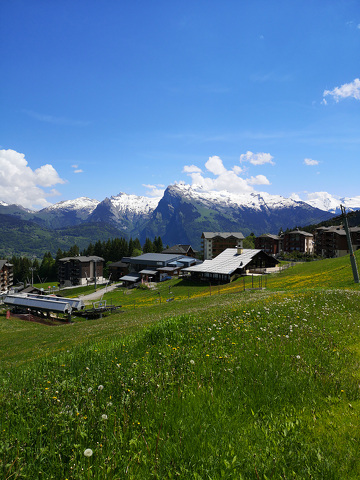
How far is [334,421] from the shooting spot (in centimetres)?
425

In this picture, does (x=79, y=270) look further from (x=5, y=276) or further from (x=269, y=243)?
(x=269, y=243)

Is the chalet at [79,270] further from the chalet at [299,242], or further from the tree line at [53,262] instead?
the chalet at [299,242]

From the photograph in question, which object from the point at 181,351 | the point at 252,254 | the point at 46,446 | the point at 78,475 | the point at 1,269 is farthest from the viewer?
the point at 1,269

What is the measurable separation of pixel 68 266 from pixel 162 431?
615ft

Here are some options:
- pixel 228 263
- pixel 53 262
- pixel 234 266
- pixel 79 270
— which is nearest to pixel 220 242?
pixel 79 270

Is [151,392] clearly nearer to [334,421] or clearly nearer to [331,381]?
[334,421]

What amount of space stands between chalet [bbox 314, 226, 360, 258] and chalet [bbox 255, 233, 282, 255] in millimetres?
27251

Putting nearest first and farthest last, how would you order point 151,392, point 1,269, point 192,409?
point 192,409 → point 151,392 → point 1,269

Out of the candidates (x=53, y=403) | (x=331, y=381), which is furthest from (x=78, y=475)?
(x=331, y=381)

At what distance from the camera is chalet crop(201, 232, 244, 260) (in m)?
189

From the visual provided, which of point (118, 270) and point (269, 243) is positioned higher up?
point (269, 243)

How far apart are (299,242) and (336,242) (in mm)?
31695

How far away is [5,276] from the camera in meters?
178

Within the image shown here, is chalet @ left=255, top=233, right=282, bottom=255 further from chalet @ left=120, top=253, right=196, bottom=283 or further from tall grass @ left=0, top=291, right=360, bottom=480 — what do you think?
tall grass @ left=0, top=291, right=360, bottom=480
